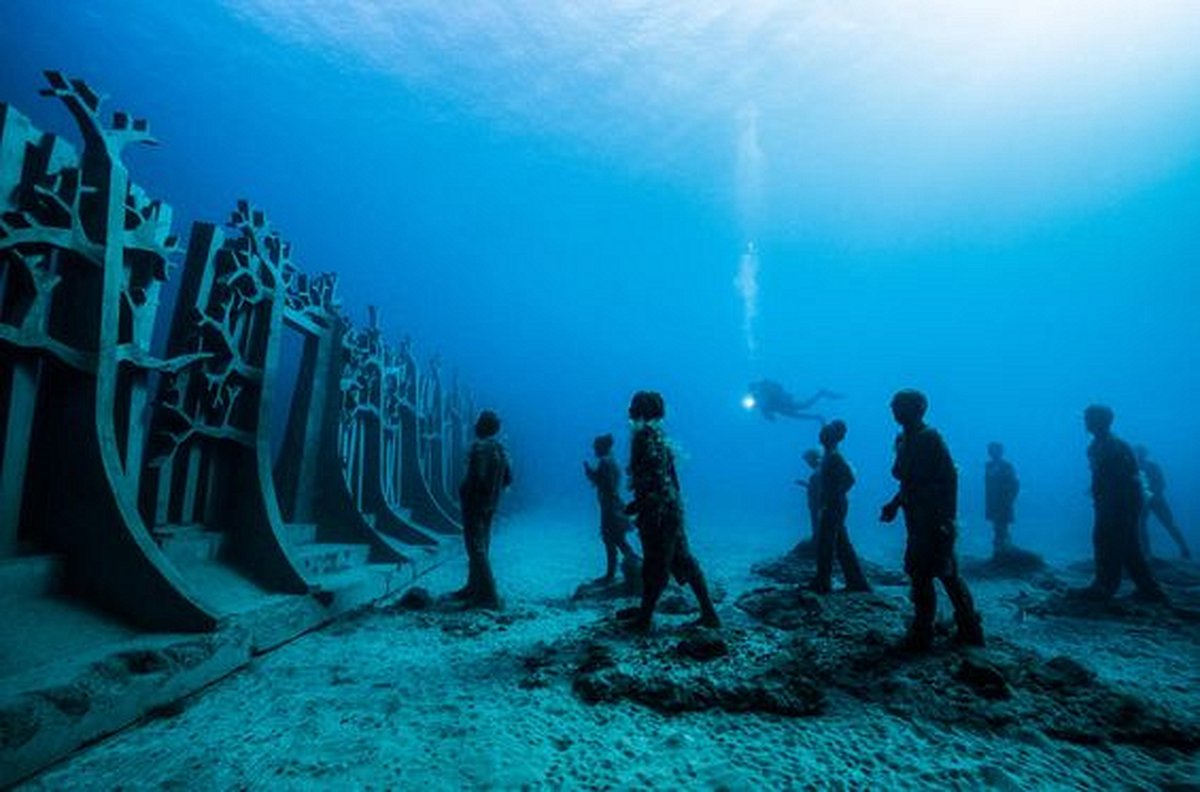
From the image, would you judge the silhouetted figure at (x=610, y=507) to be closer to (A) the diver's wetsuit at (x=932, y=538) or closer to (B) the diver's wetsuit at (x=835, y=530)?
(B) the diver's wetsuit at (x=835, y=530)

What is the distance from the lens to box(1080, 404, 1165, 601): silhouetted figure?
6.95m

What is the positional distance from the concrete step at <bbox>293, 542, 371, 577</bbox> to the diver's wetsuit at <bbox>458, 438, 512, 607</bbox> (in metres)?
1.96

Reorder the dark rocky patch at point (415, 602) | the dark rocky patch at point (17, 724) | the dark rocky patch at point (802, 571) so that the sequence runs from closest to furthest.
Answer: the dark rocky patch at point (17, 724)
the dark rocky patch at point (415, 602)
the dark rocky patch at point (802, 571)

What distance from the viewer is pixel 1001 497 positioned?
13.4m

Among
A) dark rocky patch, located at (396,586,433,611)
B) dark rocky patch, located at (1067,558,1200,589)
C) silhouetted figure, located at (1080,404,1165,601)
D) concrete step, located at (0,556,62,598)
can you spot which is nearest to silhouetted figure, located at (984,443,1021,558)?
dark rocky patch, located at (1067,558,1200,589)

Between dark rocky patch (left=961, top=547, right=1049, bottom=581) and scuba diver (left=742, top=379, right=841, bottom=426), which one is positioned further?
scuba diver (left=742, top=379, right=841, bottom=426)

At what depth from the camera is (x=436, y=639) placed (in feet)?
16.5

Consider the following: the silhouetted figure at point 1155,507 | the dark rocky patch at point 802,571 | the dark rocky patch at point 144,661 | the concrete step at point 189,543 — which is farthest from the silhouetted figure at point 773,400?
the dark rocky patch at point 144,661

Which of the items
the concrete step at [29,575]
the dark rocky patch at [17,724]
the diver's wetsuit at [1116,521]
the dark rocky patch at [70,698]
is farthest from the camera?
the diver's wetsuit at [1116,521]

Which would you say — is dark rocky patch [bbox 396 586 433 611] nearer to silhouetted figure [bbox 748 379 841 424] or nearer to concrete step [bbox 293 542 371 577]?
concrete step [bbox 293 542 371 577]

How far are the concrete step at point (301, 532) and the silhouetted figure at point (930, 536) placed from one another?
294 inches

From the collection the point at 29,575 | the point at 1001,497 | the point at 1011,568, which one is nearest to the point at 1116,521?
the point at 1011,568

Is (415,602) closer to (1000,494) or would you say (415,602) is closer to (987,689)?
(987,689)

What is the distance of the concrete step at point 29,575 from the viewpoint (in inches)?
135
